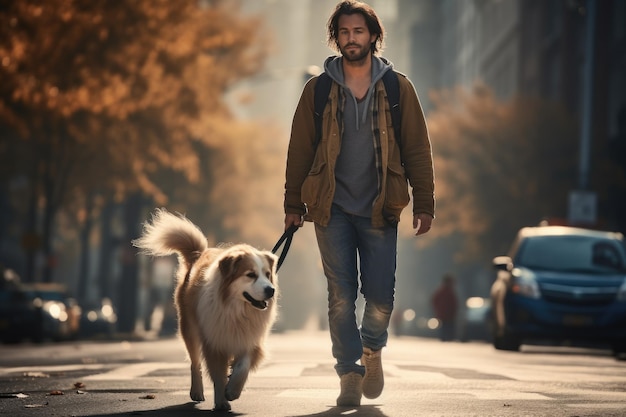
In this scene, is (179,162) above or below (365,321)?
above

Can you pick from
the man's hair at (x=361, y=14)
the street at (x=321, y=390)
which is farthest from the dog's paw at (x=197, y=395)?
the man's hair at (x=361, y=14)

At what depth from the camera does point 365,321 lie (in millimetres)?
9359

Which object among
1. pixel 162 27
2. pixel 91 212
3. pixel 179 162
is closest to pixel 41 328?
pixel 179 162

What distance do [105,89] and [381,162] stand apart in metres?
20.9

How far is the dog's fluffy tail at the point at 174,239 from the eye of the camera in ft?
35.0

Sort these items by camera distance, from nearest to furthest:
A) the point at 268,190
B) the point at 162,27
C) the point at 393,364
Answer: the point at 393,364, the point at 162,27, the point at 268,190

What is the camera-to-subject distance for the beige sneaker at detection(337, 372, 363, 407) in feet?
29.8

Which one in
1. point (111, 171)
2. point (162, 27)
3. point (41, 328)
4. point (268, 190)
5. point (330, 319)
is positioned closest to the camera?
point (330, 319)

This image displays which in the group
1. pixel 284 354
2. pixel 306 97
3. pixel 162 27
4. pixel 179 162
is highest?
pixel 162 27

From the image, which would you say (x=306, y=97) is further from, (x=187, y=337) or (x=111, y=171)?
(x=111, y=171)

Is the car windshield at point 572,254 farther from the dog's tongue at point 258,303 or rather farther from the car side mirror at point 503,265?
the dog's tongue at point 258,303

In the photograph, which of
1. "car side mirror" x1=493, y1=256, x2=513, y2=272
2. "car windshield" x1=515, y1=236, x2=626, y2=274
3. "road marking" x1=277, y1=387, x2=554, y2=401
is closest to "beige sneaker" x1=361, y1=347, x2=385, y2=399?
"road marking" x1=277, y1=387, x2=554, y2=401

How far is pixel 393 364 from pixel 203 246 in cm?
444

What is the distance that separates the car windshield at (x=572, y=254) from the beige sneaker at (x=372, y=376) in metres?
11.4
